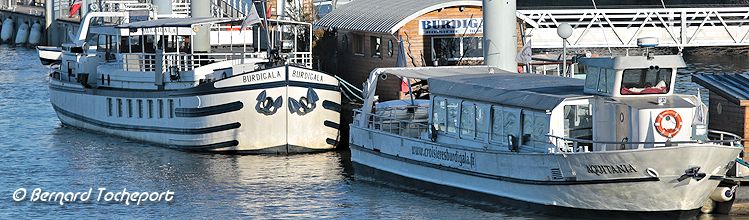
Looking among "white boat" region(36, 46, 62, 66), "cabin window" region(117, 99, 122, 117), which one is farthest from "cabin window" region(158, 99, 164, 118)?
"white boat" region(36, 46, 62, 66)

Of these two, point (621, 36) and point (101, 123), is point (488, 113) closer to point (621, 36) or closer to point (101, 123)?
point (101, 123)

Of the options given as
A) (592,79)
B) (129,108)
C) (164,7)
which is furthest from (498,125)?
(164,7)

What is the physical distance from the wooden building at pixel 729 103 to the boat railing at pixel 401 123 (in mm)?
6001

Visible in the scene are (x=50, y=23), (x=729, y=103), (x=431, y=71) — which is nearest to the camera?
(x=729, y=103)

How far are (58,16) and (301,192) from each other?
224 feet

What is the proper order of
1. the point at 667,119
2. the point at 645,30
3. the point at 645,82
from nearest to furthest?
the point at 667,119
the point at 645,82
the point at 645,30

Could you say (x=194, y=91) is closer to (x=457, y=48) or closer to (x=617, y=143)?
(x=457, y=48)

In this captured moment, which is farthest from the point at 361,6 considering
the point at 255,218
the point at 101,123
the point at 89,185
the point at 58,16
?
the point at 58,16

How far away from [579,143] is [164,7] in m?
29.8

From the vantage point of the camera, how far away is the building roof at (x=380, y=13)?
45.0m

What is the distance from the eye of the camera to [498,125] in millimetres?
33562

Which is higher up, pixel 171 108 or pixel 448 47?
pixel 448 47

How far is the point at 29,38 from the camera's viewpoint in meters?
104

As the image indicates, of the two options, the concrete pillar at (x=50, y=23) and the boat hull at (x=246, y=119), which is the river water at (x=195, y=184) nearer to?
the boat hull at (x=246, y=119)
